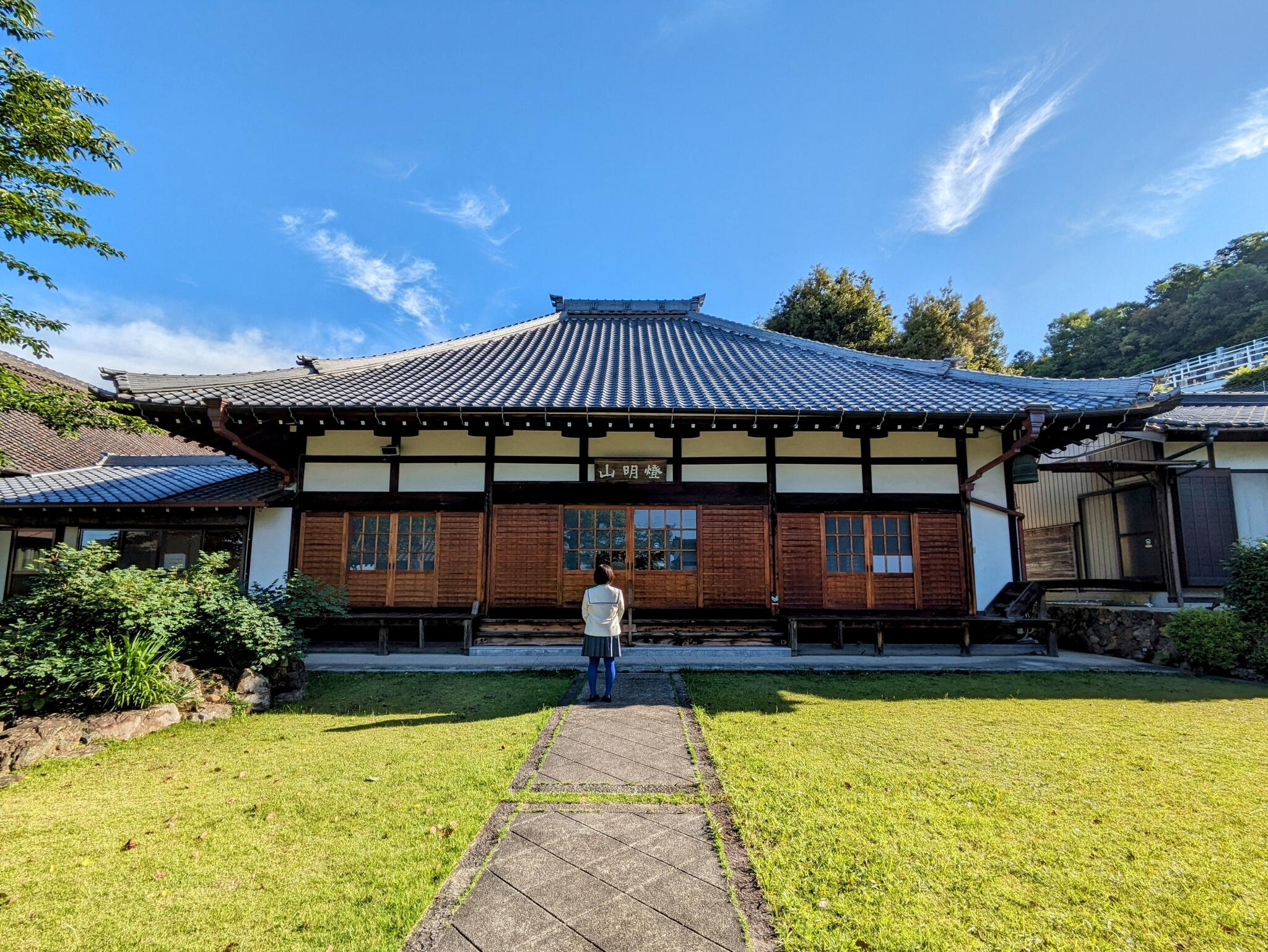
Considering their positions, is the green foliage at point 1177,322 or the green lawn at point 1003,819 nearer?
the green lawn at point 1003,819

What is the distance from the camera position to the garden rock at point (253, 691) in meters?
5.24

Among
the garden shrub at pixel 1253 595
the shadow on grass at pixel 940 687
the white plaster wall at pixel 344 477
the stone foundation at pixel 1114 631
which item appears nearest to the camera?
the shadow on grass at pixel 940 687

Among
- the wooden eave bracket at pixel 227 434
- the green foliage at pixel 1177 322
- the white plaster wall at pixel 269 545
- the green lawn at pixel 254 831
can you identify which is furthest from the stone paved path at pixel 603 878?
the green foliage at pixel 1177 322

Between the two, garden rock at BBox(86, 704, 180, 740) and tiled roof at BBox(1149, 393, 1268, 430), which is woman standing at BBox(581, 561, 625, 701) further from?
tiled roof at BBox(1149, 393, 1268, 430)

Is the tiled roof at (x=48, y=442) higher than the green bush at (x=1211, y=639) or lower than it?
higher

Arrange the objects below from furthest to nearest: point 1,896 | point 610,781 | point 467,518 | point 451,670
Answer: point 467,518 → point 451,670 → point 610,781 → point 1,896

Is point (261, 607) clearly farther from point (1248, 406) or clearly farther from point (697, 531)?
point (1248, 406)

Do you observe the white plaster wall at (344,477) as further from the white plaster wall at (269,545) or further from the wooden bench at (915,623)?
the wooden bench at (915,623)

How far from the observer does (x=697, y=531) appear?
827cm

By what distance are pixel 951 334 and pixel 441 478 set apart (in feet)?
62.0

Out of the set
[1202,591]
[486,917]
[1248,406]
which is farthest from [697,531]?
[1248,406]

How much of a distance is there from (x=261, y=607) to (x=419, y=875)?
4709mm

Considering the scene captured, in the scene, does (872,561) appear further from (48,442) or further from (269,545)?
(48,442)

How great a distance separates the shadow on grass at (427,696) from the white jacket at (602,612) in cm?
84
